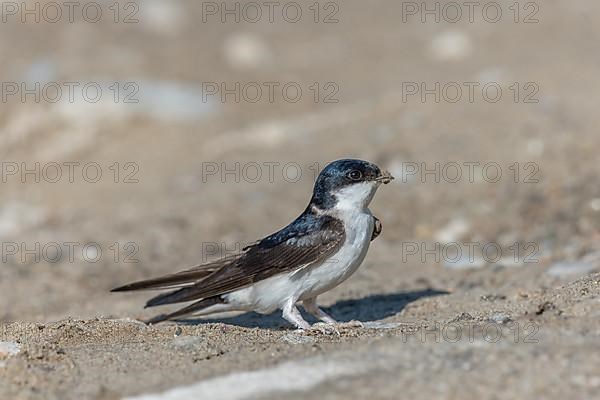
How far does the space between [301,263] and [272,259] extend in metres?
0.17

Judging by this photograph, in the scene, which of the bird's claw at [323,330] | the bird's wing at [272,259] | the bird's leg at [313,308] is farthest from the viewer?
the bird's leg at [313,308]

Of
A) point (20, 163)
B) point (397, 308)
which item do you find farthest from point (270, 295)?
point (20, 163)

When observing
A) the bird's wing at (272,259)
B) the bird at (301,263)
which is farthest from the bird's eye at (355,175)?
the bird's wing at (272,259)

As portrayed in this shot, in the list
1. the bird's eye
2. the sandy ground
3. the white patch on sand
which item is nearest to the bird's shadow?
the sandy ground

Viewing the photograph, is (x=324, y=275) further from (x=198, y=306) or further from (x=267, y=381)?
(x=267, y=381)

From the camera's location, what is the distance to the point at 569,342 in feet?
11.6

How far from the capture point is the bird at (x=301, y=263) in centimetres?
492

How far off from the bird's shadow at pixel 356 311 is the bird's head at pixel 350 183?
72cm

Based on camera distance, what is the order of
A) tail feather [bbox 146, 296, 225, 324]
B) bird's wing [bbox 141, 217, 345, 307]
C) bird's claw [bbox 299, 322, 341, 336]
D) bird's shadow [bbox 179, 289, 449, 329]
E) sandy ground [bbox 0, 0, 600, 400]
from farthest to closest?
bird's shadow [bbox 179, 289, 449, 329] → tail feather [bbox 146, 296, 225, 324] → bird's wing [bbox 141, 217, 345, 307] → bird's claw [bbox 299, 322, 341, 336] → sandy ground [bbox 0, 0, 600, 400]

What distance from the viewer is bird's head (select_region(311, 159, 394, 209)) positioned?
5113 millimetres

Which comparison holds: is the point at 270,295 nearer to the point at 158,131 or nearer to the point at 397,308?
the point at 397,308

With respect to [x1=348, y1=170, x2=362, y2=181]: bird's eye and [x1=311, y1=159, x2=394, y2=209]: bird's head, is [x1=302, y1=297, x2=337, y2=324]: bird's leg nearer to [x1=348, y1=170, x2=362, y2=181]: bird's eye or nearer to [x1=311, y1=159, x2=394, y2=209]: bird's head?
[x1=311, y1=159, x2=394, y2=209]: bird's head

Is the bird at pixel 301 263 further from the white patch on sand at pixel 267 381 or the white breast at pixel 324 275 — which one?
the white patch on sand at pixel 267 381

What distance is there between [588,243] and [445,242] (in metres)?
1.14
